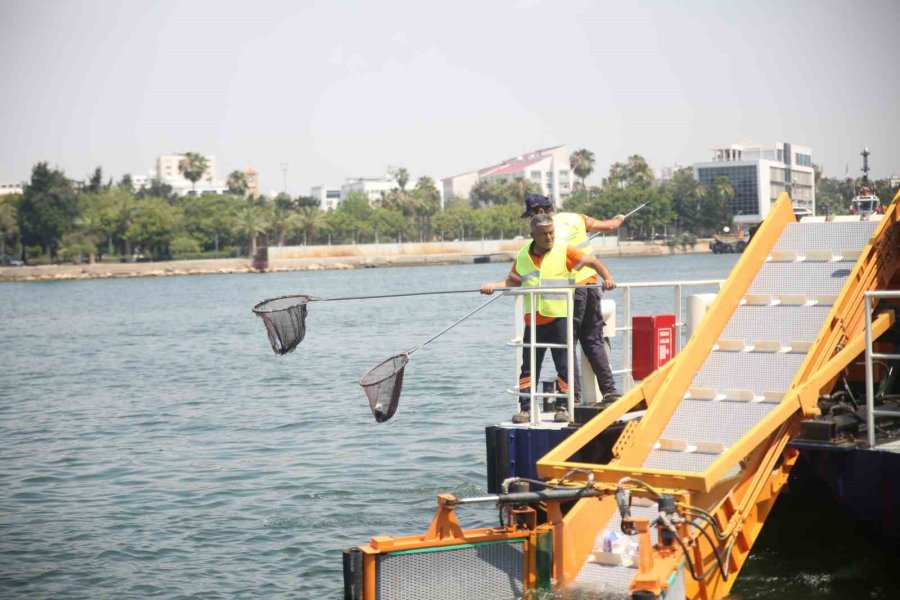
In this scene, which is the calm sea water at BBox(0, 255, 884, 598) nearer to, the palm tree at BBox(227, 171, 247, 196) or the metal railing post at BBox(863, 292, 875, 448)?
the metal railing post at BBox(863, 292, 875, 448)

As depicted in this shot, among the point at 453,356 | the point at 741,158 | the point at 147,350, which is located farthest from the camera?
the point at 741,158

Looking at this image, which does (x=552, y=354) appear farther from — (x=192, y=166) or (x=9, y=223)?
(x=192, y=166)

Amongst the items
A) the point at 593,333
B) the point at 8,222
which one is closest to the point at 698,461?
the point at 593,333

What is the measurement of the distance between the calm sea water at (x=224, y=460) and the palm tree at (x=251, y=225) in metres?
110

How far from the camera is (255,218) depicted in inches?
6097

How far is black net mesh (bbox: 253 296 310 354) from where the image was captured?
11.2 metres

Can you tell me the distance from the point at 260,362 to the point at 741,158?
124 m

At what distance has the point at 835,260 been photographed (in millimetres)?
10633

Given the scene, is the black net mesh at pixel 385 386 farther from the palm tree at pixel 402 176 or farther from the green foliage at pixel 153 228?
the palm tree at pixel 402 176

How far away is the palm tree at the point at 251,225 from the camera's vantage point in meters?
154

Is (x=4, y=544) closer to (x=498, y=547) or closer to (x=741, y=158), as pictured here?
(x=498, y=547)

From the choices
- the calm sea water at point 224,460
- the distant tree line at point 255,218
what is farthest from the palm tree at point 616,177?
the calm sea water at point 224,460

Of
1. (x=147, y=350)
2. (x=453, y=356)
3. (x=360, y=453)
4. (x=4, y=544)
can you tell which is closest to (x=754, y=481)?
(x=4, y=544)

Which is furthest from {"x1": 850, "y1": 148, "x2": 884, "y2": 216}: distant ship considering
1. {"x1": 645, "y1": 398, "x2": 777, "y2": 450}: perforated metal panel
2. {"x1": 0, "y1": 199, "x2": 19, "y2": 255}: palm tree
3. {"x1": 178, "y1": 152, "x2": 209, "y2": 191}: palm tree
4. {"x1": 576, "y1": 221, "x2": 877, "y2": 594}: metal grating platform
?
{"x1": 178, "y1": 152, "x2": 209, "y2": 191}: palm tree
